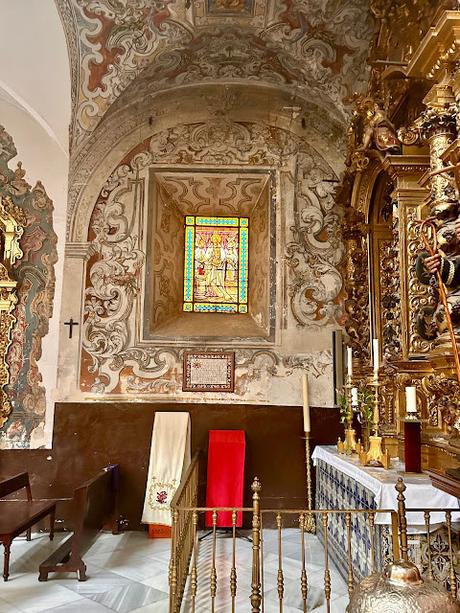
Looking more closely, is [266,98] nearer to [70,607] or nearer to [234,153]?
[234,153]

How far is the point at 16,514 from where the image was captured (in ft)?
16.9

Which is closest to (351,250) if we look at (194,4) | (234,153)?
(234,153)

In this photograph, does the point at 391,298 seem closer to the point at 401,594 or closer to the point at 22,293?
the point at 401,594

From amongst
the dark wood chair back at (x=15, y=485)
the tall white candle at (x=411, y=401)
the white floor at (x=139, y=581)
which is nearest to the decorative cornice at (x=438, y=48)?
the tall white candle at (x=411, y=401)

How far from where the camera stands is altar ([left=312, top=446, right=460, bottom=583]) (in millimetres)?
3482

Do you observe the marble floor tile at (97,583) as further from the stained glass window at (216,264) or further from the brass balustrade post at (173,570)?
the stained glass window at (216,264)

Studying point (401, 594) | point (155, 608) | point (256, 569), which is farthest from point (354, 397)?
point (401, 594)

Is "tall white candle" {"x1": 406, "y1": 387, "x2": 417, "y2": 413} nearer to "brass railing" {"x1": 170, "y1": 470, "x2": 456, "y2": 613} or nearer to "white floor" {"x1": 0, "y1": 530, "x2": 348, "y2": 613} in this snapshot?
"brass railing" {"x1": 170, "y1": 470, "x2": 456, "y2": 613}

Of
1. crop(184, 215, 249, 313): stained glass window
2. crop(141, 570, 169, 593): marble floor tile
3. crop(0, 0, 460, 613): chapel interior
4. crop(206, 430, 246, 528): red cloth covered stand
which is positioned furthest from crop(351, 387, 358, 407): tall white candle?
crop(184, 215, 249, 313): stained glass window

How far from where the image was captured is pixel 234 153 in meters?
7.34

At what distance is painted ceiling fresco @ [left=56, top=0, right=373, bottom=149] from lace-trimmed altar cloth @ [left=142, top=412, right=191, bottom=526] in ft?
12.7

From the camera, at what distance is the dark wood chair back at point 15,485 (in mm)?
5175

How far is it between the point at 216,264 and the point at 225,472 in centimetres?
288

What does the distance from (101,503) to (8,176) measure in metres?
4.37
